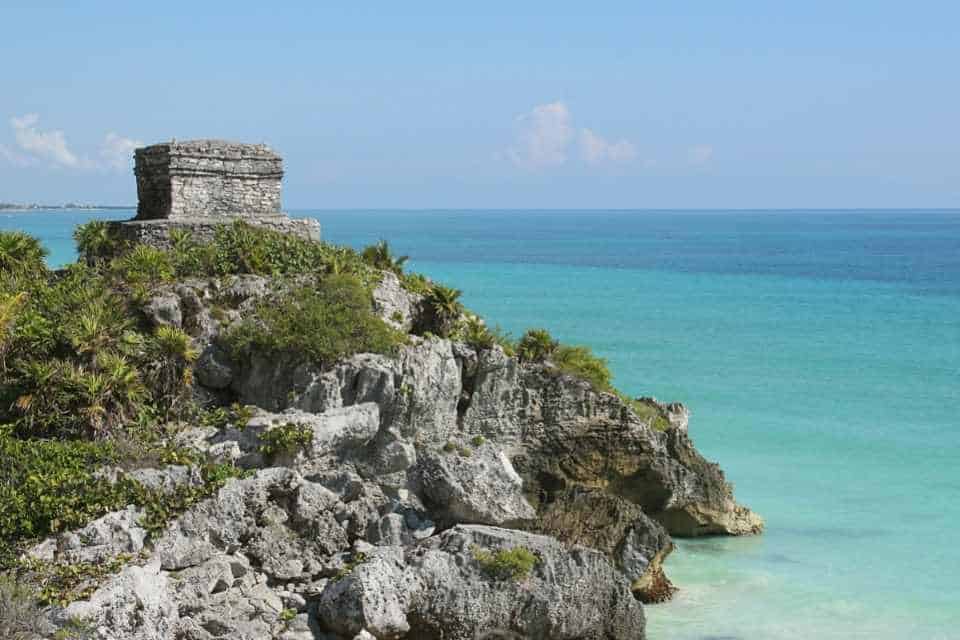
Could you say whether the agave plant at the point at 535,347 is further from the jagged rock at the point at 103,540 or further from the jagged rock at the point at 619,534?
the jagged rock at the point at 103,540

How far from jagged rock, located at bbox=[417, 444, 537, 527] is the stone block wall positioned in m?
7.15

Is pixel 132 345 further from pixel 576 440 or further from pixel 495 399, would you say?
pixel 576 440

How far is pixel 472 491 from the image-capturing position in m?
14.7

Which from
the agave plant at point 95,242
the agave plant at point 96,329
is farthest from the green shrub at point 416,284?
the agave plant at point 95,242

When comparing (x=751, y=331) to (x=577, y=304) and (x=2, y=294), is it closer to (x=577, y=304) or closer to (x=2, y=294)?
(x=577, y=304)

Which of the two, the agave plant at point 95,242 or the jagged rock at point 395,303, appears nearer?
the jagged rock at point 395,303

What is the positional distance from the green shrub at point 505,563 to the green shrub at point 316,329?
3702 millimetres

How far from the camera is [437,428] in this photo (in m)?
16.2

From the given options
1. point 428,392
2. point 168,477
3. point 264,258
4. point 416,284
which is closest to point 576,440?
point 428,392

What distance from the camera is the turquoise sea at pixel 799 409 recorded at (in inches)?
627

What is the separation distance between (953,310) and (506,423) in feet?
113

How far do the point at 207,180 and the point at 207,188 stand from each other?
0.14 m

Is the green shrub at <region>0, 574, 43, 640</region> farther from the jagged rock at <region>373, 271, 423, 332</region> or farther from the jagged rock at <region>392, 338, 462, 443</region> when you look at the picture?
the jagged rock at <region>373, 271, 423, 332</region>

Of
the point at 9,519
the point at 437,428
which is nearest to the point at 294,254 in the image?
the point at 437,428
